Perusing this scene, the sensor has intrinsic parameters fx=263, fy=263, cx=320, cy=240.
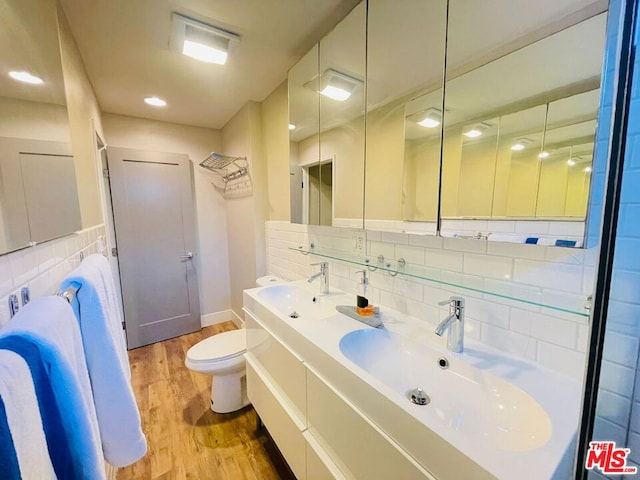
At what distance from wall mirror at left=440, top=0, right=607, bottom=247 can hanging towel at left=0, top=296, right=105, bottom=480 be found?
112 cm

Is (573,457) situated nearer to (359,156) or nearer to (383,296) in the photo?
(383,296)

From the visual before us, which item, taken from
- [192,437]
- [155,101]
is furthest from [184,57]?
[192,437]

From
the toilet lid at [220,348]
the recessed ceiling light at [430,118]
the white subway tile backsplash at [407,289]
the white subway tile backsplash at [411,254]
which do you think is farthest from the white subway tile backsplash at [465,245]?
the toilet lid at [220,348]

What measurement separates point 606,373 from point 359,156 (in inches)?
48.3

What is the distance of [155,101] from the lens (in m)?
2.31

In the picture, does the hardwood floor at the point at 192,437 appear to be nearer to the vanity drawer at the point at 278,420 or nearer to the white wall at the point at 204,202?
the vanity drawer at the point at 278,420

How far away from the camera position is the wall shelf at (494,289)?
2.28 feet

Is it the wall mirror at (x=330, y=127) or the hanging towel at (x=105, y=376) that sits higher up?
the wall mirror at (x=330, y=127)

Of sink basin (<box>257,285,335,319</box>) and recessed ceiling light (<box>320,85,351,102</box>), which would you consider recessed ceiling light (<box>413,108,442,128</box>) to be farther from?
sink basin (<box>257,285,335,319</box>)

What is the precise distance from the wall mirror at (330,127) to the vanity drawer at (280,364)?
0.75 metres

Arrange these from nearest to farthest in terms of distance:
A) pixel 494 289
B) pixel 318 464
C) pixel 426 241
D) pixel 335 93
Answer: pixel 494 289 → pixel 318 464 → pixel 426 241 → pixel 335 93

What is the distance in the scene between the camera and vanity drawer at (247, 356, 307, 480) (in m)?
1.12

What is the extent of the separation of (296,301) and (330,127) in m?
1.11

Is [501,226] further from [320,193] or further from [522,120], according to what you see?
[320,193]
